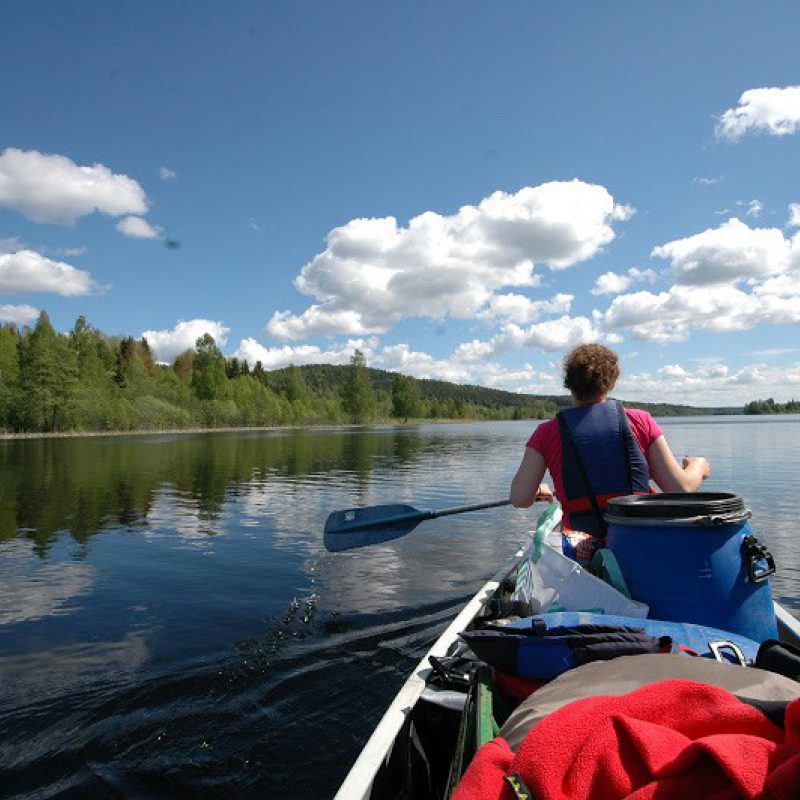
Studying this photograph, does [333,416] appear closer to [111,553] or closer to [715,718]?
[111,553]

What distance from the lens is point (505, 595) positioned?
17.6ft

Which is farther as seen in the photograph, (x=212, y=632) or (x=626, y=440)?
(x=212, y=632)

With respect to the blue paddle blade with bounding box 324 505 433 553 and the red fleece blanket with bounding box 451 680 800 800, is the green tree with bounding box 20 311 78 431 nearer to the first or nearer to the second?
the blue paddle blade with bounding box 324 505 433 553

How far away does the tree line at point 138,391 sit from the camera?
69438 millimetres

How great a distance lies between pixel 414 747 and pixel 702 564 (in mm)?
1645

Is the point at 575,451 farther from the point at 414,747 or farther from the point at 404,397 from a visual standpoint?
the point at 404,397

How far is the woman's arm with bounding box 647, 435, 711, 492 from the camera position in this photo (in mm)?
4070

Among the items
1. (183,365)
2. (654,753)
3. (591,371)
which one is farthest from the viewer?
(183,365)

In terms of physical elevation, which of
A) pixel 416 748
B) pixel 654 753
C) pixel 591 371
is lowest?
pixel 416 748

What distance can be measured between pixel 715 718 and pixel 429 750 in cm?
169

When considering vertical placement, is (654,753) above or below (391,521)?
above

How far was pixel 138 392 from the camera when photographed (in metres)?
89.1

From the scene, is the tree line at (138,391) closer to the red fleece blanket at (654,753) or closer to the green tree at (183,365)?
the green tree at (183,365)

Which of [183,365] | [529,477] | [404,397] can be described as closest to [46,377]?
[183,365]
